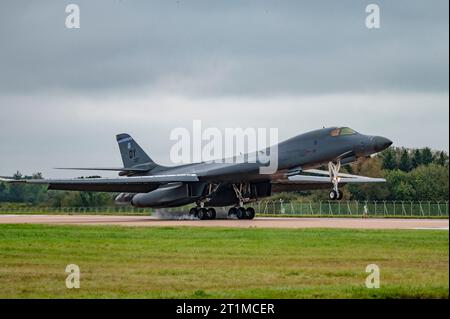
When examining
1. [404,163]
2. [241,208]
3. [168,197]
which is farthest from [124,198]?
[404,163]

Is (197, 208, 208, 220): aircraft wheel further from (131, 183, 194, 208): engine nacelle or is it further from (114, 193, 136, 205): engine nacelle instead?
(114, 193, 136, 205): engine nacelle

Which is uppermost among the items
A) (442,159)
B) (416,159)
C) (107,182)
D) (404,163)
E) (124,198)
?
(416,159)

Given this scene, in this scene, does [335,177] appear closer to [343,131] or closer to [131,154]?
[343,131]

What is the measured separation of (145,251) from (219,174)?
74.1 feet

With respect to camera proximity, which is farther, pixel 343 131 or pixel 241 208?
pixel 241 208

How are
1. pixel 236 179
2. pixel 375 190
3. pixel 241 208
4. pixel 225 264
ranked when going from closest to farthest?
pixel 225 264, pixel 236 179, pixel 241 208, pixel 375 190

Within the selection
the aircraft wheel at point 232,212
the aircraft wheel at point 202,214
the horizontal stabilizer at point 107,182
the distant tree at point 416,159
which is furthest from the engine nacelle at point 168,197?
the distant tree at point 416,159

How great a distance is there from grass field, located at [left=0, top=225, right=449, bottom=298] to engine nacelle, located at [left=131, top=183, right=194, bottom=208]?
1733 centimetres

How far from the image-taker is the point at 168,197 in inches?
1848

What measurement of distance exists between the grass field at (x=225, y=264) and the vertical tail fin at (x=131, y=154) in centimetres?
2555

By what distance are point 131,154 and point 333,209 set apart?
1398 centimetres

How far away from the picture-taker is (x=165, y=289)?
15734 millimetres

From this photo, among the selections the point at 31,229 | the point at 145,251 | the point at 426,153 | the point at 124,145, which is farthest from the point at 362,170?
the point at 145,251
